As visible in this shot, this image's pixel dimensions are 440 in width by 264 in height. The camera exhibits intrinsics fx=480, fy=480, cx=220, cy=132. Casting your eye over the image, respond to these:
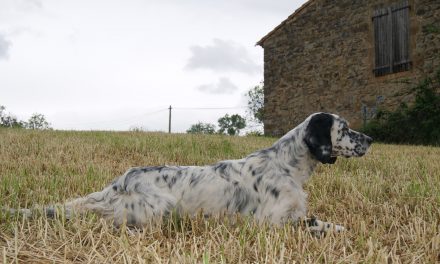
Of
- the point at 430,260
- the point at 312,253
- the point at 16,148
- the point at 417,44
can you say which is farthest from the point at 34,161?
the point at 417,44

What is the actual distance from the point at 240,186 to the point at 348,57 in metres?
16.4

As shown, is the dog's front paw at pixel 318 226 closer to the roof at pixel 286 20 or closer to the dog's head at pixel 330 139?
the dog's head at pixel 330 139

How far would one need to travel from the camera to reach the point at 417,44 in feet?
56.3

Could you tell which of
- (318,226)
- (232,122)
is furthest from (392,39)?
(232,122)

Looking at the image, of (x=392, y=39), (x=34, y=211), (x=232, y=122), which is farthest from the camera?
(x=232, y=122)

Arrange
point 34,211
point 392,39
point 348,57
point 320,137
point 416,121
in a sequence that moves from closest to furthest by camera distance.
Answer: point 34,211 < point 320,137 < point 416,121 < point 392,39 < point 348,57

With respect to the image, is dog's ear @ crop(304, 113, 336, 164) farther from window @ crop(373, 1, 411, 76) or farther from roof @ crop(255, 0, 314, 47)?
roof @ crop(255, 0, 314, 47)

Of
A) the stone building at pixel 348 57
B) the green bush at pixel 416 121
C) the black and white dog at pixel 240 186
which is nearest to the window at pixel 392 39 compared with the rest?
the stone building at pixel 348 57

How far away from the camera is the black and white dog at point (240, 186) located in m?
4.10

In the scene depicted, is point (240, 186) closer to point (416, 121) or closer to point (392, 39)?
point (416, 121)

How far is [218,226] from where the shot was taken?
3467 mm

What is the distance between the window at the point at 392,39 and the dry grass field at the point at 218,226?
975cm

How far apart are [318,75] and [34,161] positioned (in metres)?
15.2

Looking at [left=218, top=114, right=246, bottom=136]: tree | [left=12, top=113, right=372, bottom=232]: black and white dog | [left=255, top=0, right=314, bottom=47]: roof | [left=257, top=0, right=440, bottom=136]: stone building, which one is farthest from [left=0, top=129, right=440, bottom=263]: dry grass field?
[left=218, top=114, right=246, bottom=136]: tree
